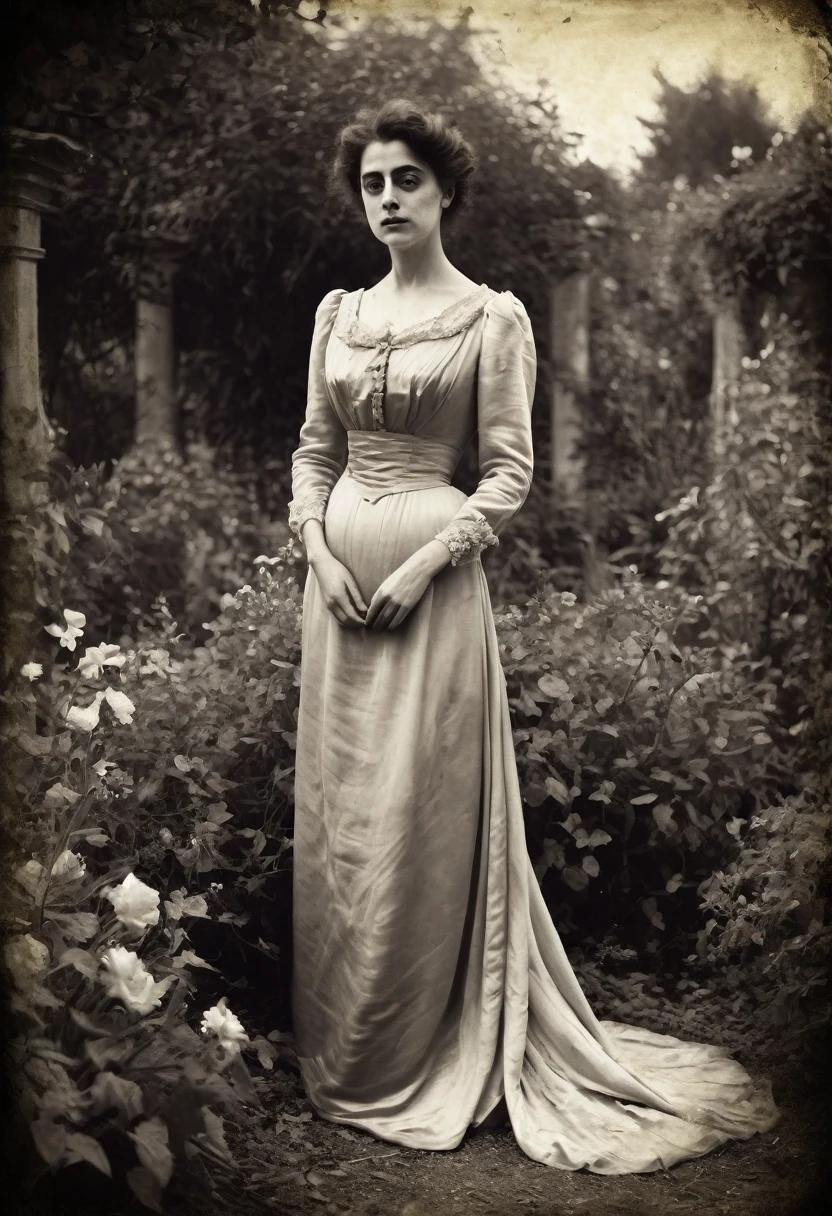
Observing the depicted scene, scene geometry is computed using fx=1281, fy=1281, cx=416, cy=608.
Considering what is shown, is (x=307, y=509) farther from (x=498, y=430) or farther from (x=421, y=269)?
(x=421, y=269)

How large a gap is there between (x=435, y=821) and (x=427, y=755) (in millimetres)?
166

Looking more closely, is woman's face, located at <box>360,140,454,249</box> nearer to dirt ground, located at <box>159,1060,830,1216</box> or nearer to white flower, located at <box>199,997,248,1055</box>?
white flower, located at <box>199,997,248,1055</box>

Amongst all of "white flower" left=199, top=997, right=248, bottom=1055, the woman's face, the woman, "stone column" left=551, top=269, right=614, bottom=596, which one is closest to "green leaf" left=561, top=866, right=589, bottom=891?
the woman

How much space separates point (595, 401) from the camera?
594 cm

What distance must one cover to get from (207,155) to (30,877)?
124 inches

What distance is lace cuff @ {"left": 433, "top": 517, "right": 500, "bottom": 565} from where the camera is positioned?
9.95 feet

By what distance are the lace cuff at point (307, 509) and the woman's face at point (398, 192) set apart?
659 mm

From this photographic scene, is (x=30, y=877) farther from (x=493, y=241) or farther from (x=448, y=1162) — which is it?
(x=493, y=241)

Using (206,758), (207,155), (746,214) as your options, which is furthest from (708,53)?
(206,758)

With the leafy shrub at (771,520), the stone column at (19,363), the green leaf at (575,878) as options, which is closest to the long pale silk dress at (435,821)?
the green leaf at (575,878)

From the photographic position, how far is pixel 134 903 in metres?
2.75

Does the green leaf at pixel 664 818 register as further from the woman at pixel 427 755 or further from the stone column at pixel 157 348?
the stone column at pixel 157 348

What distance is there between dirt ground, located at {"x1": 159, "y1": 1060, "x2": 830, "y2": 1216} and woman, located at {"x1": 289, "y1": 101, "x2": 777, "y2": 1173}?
5 cm

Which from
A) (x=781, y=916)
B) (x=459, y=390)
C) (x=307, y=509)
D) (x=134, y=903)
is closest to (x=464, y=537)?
(x=459, y=390)
